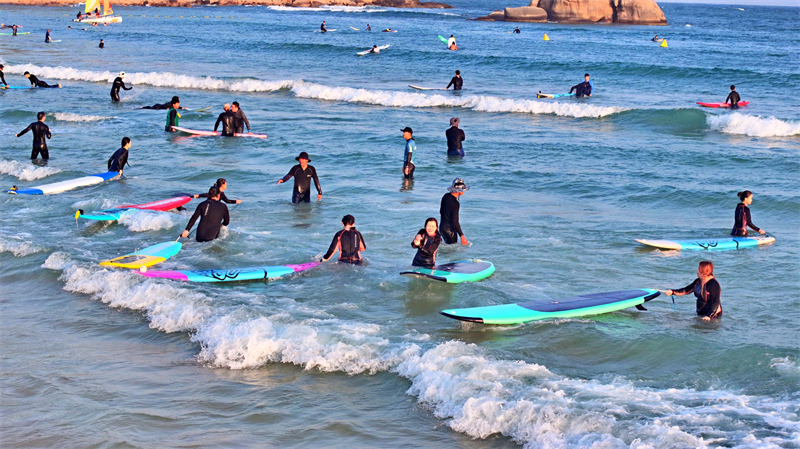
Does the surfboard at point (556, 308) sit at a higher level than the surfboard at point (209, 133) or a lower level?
lower

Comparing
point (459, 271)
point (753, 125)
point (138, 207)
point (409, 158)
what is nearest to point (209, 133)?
point (409, 158)

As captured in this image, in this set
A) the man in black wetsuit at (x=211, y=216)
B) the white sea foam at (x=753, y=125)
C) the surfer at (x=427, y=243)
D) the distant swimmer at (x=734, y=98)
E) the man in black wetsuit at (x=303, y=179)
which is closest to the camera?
the surfer at (x=427, y=243)

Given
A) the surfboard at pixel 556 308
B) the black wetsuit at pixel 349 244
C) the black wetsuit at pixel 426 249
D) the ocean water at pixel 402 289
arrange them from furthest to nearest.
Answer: the black wetsuit at pixel 349 244
the black wetsuit at pixel 426 249
the surfboard at pixel 556 308
the ocean water at pixel 402 289

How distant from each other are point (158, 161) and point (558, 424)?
49.2 ft

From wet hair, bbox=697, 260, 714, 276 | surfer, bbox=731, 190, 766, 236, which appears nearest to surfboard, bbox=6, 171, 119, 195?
wet hair, bbox=697, 260, 714, 276

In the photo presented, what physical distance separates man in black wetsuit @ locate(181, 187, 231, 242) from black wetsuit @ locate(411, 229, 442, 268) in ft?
11.1

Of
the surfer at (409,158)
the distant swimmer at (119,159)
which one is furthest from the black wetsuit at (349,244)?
the distant swimmer at (119,159)

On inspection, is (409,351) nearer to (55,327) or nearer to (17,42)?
(55,327)

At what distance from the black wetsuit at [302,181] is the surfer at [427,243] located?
4.48 metres

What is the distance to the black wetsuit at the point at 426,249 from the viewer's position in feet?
34.9

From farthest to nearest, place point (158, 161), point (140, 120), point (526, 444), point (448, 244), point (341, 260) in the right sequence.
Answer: point (140, 120) → point (158, 161) → point (448, 244) → point (341, 260) → point (526, 444)

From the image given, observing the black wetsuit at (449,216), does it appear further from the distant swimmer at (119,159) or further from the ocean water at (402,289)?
the distant swimmer at (119,159)

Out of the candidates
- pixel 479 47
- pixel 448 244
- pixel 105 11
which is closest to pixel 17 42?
pixel 105 11

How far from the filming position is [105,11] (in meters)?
76.9
